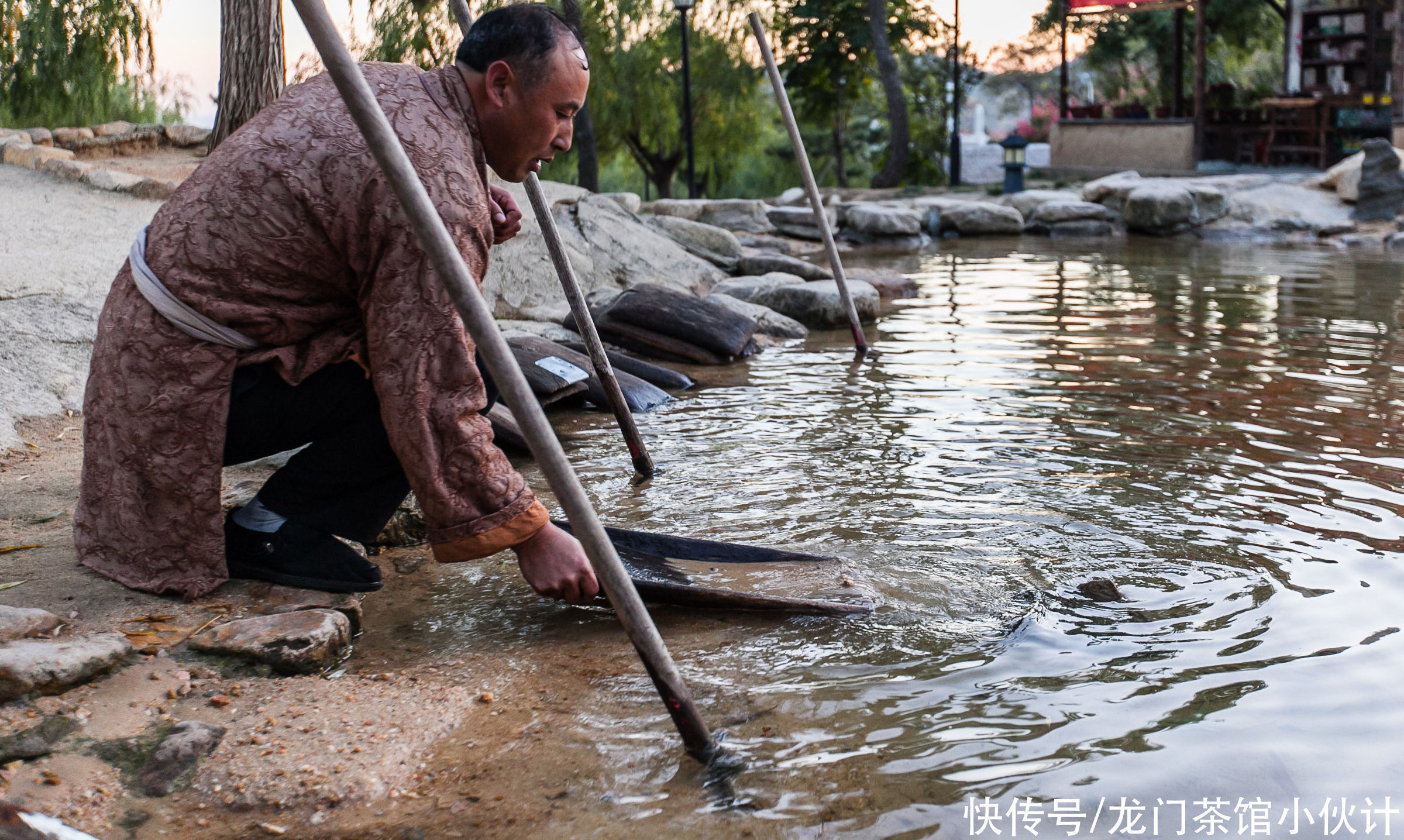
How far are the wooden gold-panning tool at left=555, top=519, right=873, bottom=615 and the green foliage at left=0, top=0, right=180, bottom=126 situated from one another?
986 cm

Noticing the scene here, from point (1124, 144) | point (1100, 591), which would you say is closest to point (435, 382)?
point (1100, 591)

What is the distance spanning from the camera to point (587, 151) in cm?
1625

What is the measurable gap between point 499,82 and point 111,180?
6804mm

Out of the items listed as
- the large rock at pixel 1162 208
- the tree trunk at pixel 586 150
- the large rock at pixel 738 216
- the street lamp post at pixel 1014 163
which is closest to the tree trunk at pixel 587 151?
the tree trunk at pixel 586 150

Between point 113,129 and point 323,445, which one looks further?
point 113,129

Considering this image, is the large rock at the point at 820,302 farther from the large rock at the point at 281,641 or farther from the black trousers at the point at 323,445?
the large rock at the point at 281,641

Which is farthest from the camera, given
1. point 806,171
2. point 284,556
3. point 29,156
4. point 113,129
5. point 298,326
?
point 113,129

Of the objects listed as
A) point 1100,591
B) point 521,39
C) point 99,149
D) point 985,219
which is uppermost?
point 99,149

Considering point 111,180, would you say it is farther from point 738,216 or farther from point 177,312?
point 738,216

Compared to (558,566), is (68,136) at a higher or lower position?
higher

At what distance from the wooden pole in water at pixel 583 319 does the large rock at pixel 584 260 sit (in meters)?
2.98

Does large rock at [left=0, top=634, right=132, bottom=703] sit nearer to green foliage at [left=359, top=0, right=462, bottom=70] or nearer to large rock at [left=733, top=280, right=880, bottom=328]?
large rock at [left=733, top=280, right=880, bottom=328]

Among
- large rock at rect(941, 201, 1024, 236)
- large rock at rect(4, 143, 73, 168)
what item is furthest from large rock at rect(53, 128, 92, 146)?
large rock at rect(941, 201, 1024, 236)

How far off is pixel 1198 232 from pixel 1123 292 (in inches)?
265
